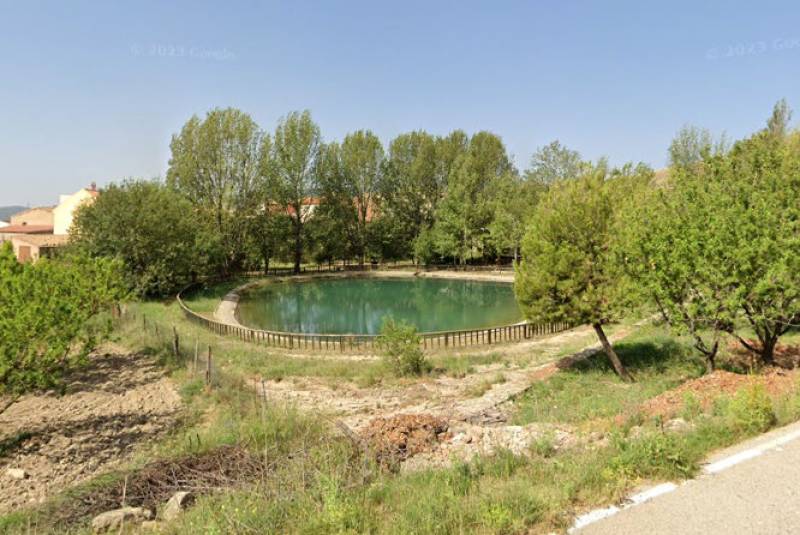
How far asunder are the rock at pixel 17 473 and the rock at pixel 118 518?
187 inches

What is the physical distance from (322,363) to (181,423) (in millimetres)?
7075

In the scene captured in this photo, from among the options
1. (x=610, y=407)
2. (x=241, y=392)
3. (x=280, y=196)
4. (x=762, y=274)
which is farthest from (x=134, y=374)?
(x=280, y=196)

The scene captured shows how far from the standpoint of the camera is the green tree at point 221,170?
45.9 meters

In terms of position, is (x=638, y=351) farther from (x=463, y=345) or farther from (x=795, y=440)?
(x=795, y=440)

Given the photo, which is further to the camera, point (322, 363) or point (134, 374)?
point (322, 363)

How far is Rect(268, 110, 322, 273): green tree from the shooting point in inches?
1991

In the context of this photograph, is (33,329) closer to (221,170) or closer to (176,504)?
(176,504)

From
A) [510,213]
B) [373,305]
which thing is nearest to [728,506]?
[373,305]

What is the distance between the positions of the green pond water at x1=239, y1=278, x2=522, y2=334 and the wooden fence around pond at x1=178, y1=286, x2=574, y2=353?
15.5ft

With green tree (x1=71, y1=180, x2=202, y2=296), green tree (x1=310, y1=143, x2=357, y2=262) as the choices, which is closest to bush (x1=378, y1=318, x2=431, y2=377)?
green tree (x1=71, y1=180, x2=202, y2=296)

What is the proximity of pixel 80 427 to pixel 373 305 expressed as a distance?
26.4m

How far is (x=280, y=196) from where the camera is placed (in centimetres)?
5091

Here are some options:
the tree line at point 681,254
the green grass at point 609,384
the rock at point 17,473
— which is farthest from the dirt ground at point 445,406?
the rock at point 17,473

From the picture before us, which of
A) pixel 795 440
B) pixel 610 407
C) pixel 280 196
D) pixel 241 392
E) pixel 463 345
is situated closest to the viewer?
pixel 795 440
